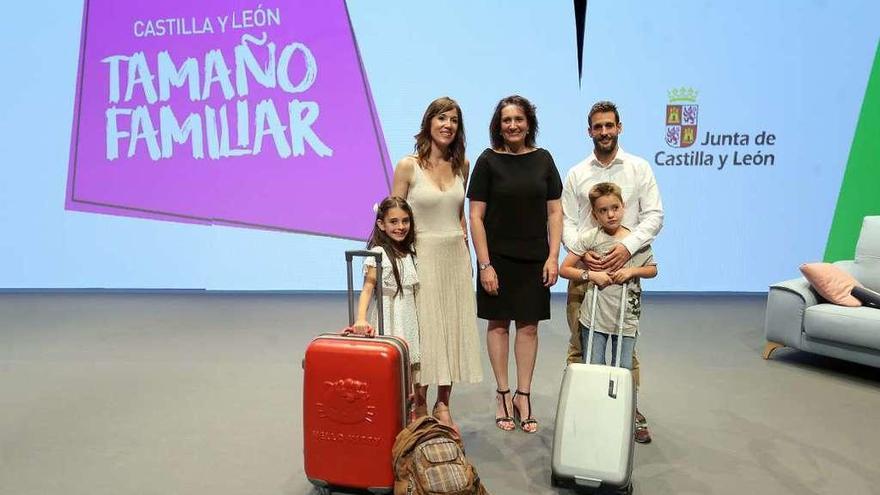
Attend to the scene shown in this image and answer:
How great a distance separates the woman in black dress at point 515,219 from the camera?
2506mm

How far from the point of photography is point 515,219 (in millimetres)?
2533

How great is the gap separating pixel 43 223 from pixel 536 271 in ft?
16.5

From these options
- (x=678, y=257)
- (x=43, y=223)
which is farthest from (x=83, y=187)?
(x=678, y=257)

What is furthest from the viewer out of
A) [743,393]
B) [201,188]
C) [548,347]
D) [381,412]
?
[201,188]

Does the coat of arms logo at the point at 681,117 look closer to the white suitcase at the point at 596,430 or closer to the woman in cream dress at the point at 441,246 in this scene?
the woman in cream dress at the point at 441,246

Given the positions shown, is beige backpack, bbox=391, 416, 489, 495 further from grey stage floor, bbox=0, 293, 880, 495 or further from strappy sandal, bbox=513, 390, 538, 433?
strappy sandal, bbox=513, 390, 538, 433

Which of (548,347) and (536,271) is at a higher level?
(536,271)

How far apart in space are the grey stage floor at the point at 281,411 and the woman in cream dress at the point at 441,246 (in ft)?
1.23

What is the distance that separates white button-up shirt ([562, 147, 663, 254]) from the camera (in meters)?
2.48

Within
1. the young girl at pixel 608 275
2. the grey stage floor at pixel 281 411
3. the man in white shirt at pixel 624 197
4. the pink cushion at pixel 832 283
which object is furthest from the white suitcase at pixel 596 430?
the pink cushion at pixel 832 283

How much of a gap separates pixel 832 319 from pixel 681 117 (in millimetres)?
2311

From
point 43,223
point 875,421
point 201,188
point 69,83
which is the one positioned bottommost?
point 875,421

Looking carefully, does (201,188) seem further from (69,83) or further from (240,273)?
(69,83)

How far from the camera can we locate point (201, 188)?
5.61 metres
